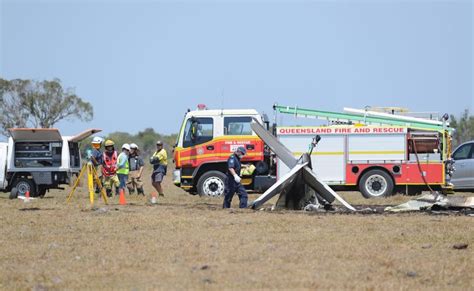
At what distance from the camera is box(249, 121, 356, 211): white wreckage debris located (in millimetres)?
19906

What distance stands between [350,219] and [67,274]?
7.69 metres

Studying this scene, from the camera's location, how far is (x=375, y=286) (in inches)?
394

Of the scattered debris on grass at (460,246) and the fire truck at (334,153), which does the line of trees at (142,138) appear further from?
the scattered debris on grass at (460,246)

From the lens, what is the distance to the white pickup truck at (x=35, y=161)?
2745 cm

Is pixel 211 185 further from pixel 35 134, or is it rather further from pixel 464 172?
pixel 464 172

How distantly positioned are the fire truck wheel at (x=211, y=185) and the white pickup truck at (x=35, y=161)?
169 inches

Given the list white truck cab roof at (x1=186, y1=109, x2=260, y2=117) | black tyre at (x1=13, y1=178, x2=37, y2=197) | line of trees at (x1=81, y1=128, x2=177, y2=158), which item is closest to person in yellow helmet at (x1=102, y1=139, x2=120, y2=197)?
white truck cab roof at (x1=186, y1=109, x2=260, y2=117)

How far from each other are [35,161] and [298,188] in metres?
10.6

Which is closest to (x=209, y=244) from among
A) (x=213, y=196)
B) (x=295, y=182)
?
(x=295, y=182)

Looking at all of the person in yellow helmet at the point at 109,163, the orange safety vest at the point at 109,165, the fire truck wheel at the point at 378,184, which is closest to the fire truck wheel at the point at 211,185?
the person in yellow helmet at the point at 109,163

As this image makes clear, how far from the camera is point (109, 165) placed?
76.3ft

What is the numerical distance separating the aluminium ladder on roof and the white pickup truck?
648 cm

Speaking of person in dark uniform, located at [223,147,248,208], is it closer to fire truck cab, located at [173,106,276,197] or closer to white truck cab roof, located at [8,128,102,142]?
fire truck cab, located at [173,106,276,197]

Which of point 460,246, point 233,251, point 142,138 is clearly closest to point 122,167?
point 233,251
